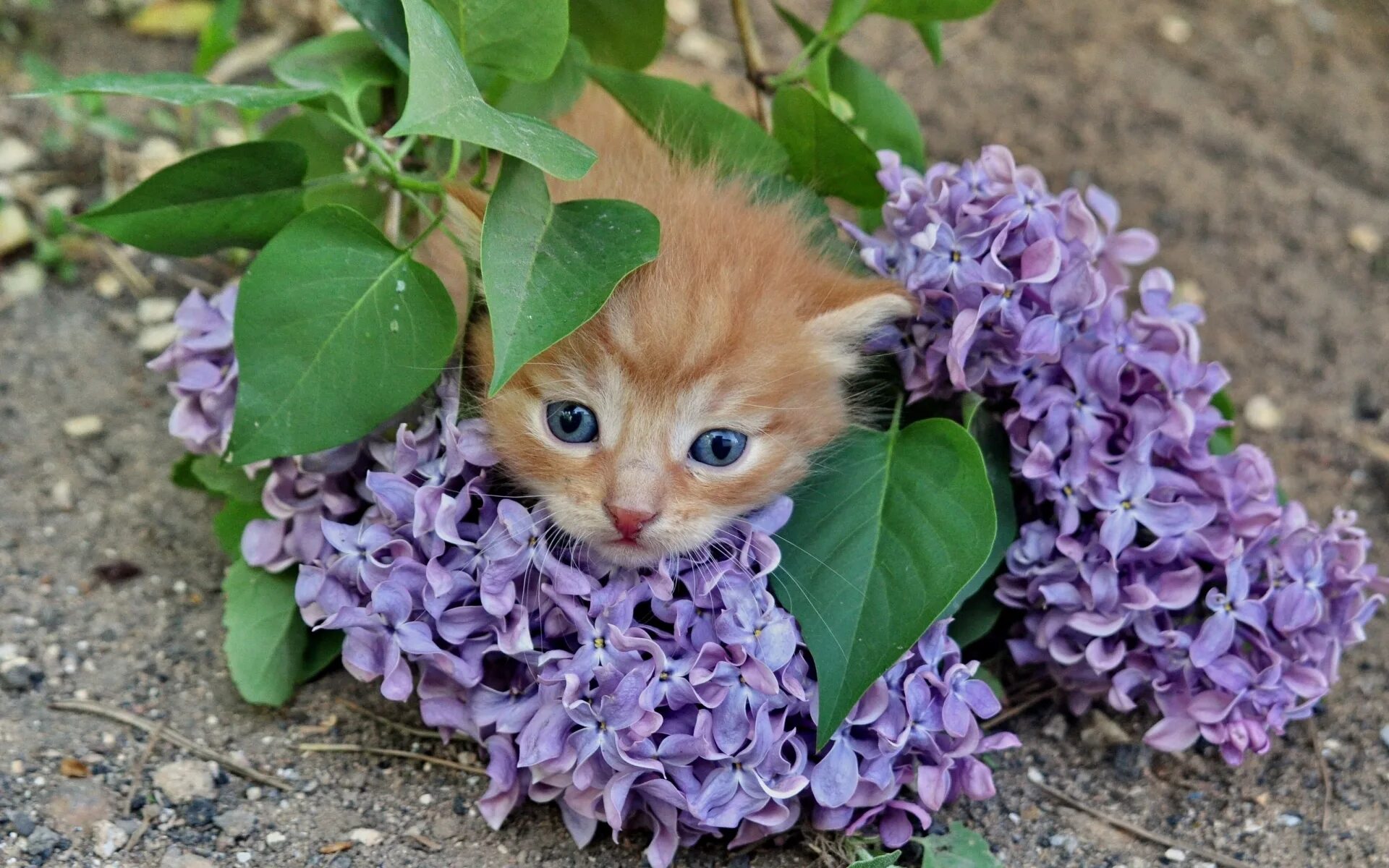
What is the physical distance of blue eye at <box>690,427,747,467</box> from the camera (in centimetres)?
198

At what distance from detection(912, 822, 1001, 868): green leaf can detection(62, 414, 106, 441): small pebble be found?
1894 millimetres

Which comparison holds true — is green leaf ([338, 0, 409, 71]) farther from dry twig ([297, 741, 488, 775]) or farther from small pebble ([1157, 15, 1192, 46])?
small pebble ([1157, 15, 1192, 46])

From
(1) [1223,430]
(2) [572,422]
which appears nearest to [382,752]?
(2) [572,422]

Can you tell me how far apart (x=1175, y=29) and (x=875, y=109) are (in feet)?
7.27

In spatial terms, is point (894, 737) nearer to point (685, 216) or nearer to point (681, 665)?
point (681, 665)

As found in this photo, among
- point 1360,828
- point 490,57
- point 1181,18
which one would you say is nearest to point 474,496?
point 490,57

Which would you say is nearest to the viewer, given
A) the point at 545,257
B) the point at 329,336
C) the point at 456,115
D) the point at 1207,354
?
the point at 456,115

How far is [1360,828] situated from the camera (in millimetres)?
2158

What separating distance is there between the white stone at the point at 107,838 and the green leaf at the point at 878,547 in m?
1.06

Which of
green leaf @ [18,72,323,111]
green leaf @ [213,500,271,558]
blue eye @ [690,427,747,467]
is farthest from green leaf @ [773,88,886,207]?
green leaf @ [213,500,271,558]

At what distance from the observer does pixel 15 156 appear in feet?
10.9

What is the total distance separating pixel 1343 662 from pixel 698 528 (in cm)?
142

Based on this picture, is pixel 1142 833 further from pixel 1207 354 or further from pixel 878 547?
pixel 1207 354

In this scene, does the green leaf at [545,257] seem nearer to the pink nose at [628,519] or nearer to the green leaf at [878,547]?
the pink nose at [628,519]
